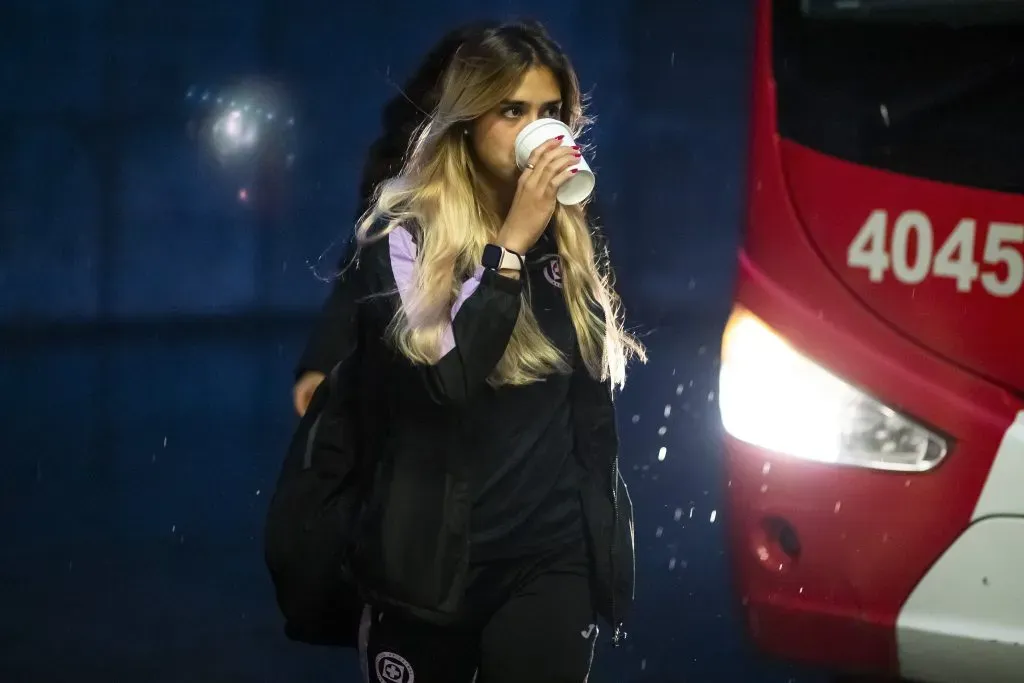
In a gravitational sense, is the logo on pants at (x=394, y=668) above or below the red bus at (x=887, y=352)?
below

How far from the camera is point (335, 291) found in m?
2.30

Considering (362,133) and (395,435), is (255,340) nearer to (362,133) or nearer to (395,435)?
(362,133)

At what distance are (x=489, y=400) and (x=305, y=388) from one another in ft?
1.04

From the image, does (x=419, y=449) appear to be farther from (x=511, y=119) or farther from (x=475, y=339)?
(x=511, y=119)

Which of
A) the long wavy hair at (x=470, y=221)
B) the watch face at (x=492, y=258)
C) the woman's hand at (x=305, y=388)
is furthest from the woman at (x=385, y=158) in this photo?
the watch face at (x=492, y=258)

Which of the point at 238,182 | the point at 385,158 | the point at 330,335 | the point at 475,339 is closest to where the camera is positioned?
the point at 475,339

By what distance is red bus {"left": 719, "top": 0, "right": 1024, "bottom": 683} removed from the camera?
2408 mm

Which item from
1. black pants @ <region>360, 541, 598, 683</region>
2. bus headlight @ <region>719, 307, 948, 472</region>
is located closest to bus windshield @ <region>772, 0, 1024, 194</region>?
bus headlight @ <region>719, 307, 948, 472</region>

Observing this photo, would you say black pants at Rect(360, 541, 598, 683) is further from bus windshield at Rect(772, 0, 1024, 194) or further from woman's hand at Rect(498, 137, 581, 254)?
bus windshield at Rect(772, 0, 1024, 194)

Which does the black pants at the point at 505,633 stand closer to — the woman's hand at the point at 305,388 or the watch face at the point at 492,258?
the woman's hand at the point at 305,388

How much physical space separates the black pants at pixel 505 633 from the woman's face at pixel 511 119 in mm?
660

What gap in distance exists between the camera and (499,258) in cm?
215

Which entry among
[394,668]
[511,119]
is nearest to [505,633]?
[394,668]

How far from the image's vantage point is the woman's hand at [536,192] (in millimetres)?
2141
